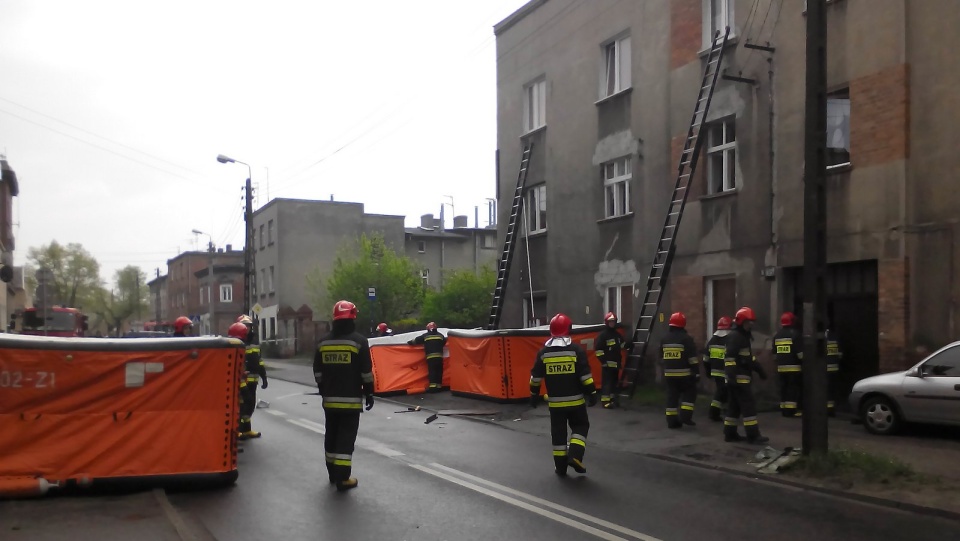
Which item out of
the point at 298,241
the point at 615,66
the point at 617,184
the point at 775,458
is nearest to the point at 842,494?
the point at 775,458

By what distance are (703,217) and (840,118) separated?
356 cm

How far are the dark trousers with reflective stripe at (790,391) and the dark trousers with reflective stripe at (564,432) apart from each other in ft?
20.2

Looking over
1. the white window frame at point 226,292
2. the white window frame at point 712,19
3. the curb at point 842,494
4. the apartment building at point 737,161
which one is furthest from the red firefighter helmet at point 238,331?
the white window frame at point 226,292

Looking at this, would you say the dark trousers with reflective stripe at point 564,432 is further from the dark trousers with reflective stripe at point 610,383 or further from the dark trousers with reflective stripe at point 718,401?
the dark trousers with reflective stripe at point 610,383

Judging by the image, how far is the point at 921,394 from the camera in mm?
11430

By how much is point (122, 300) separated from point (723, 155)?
91.0 m

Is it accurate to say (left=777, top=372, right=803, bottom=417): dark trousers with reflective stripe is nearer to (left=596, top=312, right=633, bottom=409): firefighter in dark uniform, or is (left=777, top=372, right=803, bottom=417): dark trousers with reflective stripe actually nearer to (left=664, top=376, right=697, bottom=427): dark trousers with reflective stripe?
(left=664, top=376, right=697, bottom=427): dark trousers with reflective stripe

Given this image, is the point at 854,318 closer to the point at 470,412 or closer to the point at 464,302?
the point at 470,412

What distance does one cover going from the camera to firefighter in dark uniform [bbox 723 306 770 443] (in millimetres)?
11234

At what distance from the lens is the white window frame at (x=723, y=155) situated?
56.1 feet

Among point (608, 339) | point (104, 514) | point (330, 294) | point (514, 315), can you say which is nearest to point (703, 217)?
point (608, 339)

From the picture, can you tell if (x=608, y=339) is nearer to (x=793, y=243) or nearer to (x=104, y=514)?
(x=793, y=243)

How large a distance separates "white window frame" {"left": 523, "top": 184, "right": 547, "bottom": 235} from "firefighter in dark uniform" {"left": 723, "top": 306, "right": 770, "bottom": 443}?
1219 cm

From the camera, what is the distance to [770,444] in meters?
11.3
